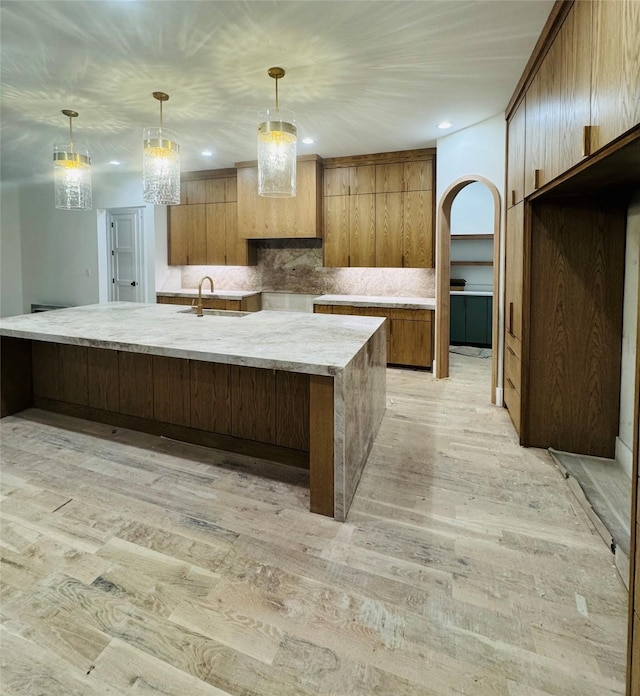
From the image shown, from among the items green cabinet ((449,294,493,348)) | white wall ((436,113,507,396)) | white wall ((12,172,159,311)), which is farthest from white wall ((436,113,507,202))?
white wall ((12,172,159,311))

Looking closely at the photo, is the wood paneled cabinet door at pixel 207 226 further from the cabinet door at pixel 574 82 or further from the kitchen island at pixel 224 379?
the cabinet door at pixel 574 82

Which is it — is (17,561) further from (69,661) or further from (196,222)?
(196,222)

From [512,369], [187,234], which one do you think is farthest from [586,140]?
[187,234]

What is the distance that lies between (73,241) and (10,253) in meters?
1.50

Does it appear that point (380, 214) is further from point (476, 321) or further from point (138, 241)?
point (138, 241)

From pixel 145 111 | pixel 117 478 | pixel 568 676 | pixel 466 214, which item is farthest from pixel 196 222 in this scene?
pixel 568 676

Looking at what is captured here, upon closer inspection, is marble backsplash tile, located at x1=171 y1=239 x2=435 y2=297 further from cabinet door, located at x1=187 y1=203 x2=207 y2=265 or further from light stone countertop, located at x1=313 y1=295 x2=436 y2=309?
cabinet door, located at x1=187 y1=203 x2=207 y2=265

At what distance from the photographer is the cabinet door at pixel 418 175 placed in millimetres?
5016

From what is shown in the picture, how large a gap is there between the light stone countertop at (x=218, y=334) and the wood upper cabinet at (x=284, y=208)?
2258mm

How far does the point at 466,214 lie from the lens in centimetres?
680

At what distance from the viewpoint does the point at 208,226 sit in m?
6.29

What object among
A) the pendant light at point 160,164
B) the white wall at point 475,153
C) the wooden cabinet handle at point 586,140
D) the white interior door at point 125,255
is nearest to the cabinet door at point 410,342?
the white wall at point 475,153

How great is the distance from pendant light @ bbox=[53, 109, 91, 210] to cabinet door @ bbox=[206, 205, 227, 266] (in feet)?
8.53

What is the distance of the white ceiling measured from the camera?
2334 mm
